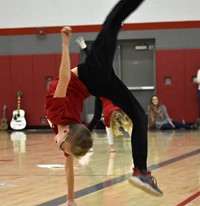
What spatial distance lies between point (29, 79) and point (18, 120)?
1384 millimetres

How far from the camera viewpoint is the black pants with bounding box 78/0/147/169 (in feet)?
15.6

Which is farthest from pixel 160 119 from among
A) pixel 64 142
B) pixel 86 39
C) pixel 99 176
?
pixel 64 142

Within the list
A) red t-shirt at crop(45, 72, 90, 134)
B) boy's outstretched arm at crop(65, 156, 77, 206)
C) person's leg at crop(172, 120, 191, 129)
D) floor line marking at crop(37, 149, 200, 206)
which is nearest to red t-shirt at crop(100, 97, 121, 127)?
floor line marking at crop(37, 149, 200, 206)

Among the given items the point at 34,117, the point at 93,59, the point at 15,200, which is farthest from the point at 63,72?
the point at 34,117

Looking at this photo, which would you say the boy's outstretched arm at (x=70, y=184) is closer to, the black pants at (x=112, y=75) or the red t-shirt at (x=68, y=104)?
the red t-shirt at (x=68, y=104)

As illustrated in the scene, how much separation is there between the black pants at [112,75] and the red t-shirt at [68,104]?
3.4 inches

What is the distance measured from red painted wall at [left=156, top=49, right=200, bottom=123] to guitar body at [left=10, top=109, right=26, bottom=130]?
429 cm

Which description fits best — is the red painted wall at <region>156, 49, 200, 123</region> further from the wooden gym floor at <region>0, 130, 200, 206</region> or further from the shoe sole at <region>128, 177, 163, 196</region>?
the shoe sole at <region>128, 177, 163, 196</region>

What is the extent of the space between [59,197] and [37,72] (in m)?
12.7

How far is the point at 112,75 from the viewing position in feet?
15.9

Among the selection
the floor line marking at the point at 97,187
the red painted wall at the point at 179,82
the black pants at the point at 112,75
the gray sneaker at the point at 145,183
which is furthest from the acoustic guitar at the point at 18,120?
Answer: the gray sneaker at the point at 145,183

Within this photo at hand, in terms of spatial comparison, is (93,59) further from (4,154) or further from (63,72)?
(4,154)

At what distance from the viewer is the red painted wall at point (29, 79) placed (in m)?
18.0

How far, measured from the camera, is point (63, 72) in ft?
15.2
